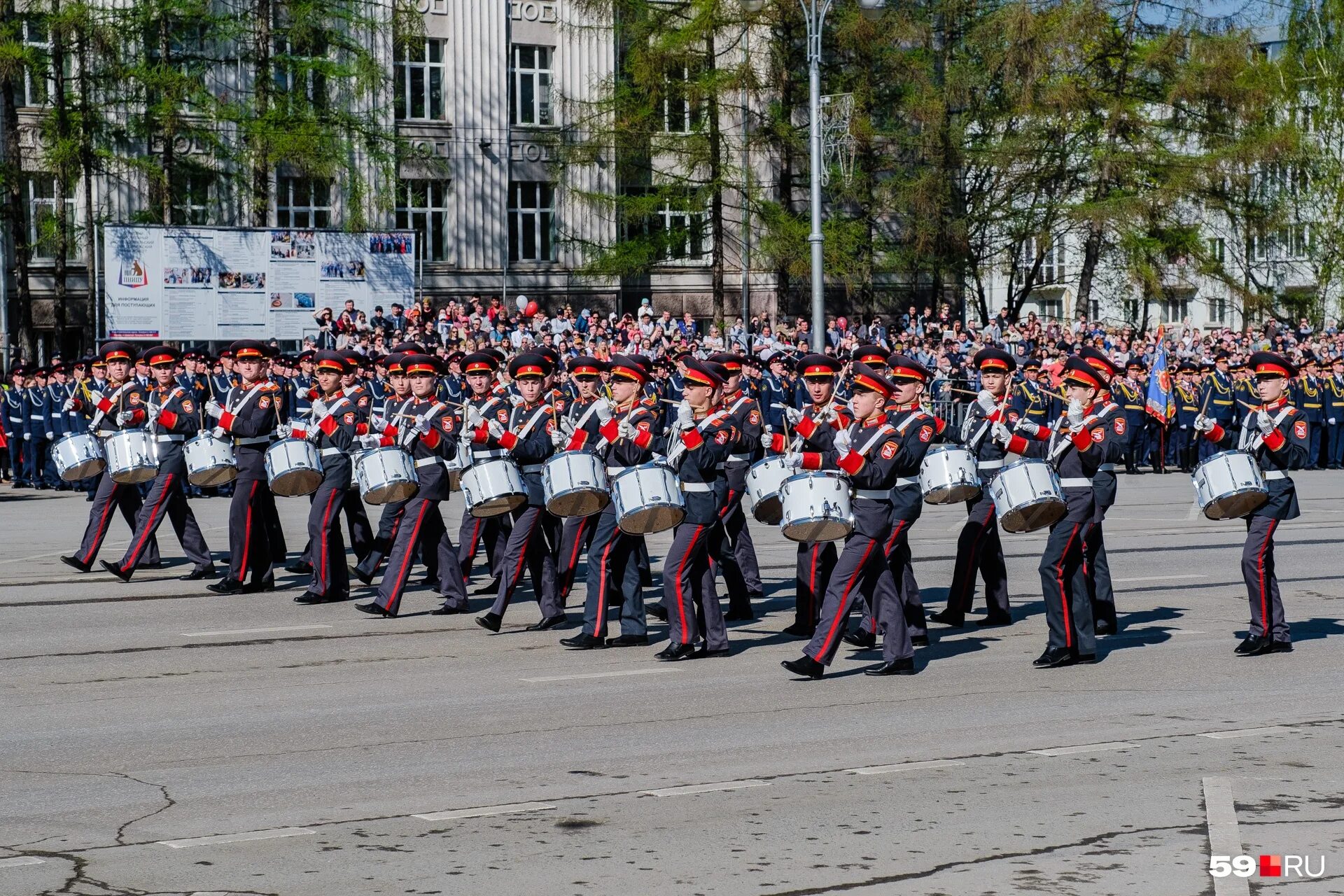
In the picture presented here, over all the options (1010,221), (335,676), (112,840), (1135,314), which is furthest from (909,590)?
(1135,314)

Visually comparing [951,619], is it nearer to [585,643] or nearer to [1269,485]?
[1269,485]

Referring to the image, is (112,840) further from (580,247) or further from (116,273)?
(580,247)

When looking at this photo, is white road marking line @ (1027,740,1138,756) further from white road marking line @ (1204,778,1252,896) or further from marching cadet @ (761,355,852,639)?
marching cadet @ (761,355,852,639)

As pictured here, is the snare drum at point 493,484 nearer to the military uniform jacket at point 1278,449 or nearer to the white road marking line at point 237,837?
the military uniform jacket at point 1278,449

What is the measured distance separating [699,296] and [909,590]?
35.0 meters

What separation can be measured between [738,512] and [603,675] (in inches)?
125

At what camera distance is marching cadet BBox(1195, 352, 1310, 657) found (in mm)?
11656

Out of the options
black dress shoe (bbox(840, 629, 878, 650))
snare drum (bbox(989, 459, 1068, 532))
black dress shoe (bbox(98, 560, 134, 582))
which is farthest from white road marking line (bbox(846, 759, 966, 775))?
black dress shoe (bbox(98, 560, 134, 582))

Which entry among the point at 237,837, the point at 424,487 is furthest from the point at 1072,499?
the point at 237,837

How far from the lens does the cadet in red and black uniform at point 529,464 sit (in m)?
13.0

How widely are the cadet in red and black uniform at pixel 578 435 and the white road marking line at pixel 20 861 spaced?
5908mm

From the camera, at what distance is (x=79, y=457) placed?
643 inches

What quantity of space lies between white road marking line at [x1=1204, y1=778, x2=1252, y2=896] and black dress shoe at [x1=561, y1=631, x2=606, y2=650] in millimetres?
4968

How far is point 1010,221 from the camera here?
1848 inches
